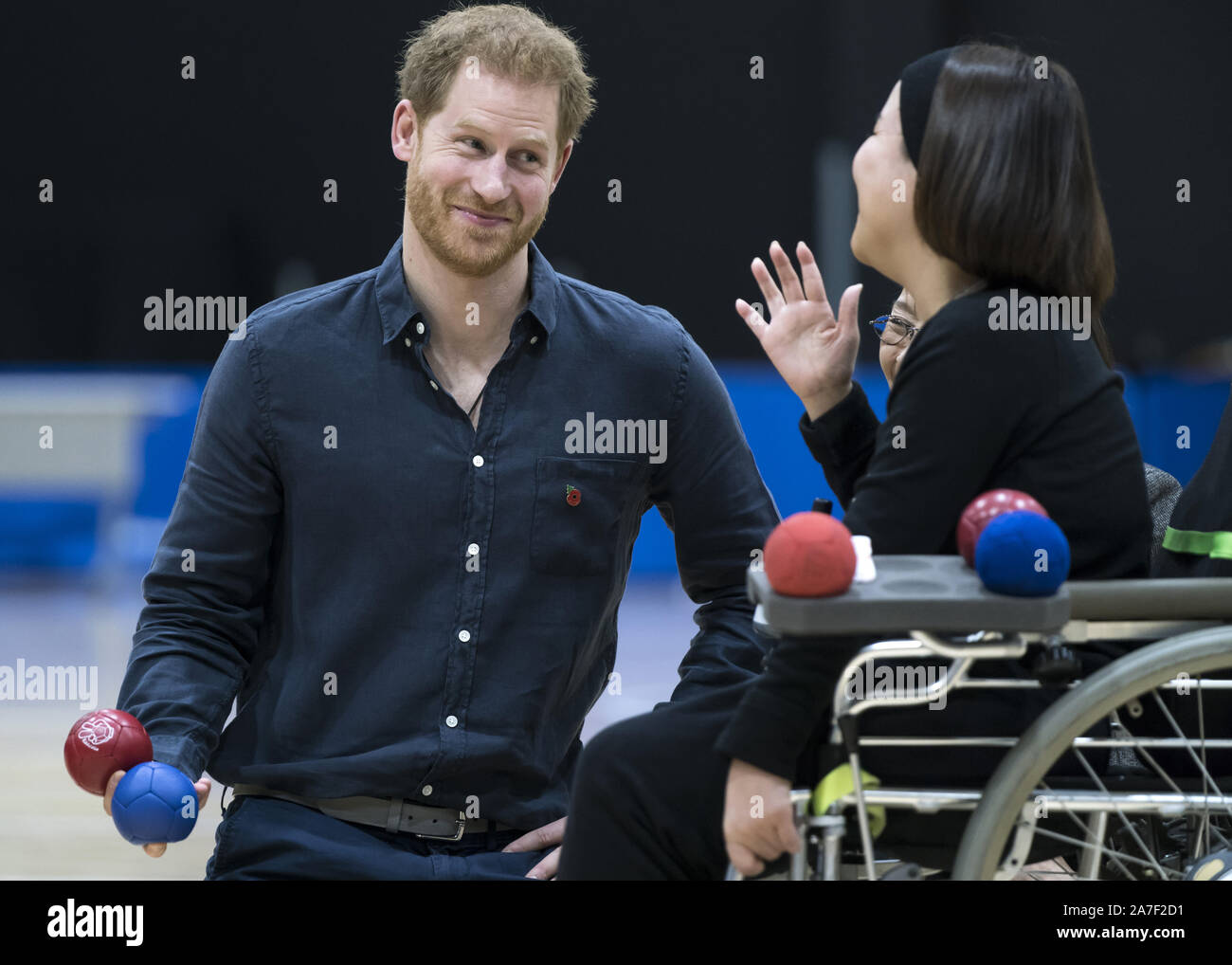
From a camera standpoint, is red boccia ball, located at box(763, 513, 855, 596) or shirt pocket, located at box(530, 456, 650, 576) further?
shirt pocket, located at box(530, 456, 650, 576)

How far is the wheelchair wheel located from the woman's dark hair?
17.8 inches

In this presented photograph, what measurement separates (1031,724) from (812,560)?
1.02ft

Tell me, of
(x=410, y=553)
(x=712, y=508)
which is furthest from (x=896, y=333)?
(x=410, y=553)

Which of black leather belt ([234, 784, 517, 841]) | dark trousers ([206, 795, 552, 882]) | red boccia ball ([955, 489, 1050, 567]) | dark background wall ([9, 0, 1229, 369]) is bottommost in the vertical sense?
dark trousers ([206, 795, 552, 882])

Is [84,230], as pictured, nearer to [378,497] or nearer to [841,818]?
[378,497]

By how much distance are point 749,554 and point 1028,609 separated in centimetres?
81

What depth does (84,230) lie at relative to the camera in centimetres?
865

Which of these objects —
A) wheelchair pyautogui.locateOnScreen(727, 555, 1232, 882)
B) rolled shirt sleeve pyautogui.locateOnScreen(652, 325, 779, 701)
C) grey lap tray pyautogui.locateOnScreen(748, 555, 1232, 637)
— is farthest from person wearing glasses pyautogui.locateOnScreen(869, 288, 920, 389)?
grey lap tray pyautogui.locateOnScreen(748, 555, 1232, 637)

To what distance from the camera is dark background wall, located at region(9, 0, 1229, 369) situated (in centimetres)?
846

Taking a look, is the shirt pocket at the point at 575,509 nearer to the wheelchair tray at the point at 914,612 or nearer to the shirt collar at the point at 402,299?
the shirt collar at the point at 402,299

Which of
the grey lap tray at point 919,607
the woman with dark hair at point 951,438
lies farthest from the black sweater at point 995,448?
the grey lap tray at point 919,607

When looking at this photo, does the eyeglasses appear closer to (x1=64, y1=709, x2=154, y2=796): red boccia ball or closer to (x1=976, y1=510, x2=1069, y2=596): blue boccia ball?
(x1=976, y1=510, x2=1069, y2=596): blue boccia ball

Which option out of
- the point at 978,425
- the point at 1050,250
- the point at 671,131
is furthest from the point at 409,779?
the point at 671,131

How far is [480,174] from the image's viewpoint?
2.08 meters
